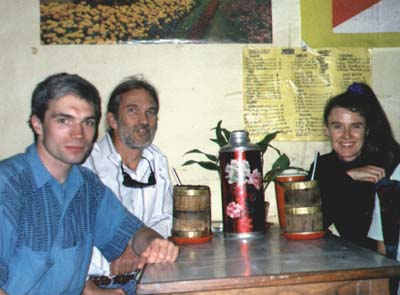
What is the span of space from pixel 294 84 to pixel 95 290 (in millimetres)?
1394

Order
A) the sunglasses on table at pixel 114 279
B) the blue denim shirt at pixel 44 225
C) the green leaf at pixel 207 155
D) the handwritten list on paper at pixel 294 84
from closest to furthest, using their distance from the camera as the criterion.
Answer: the blue denim shirt at pixel 44 225, the sunglasses on table at pixel 114 279, the green leaf at pixel 207 155, the handwritten list on paper at pixel 294 84

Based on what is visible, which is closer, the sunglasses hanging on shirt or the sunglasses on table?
the sunglasses on table

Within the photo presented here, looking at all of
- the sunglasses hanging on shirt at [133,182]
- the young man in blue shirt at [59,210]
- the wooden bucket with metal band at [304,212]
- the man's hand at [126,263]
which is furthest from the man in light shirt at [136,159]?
the wooden bucket with metal band at [304,212]

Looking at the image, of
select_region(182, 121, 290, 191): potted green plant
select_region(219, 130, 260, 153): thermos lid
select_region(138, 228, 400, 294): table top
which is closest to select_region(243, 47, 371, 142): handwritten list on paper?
select_region(182, 121, 290, 191): potted green plant

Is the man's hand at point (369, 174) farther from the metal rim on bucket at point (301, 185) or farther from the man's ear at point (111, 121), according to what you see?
the man's ear at point (111, 121)

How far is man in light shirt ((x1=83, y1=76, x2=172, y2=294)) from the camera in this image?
188cm

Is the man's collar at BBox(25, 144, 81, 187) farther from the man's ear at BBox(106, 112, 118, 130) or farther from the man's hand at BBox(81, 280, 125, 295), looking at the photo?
the man's ear at BBox(106, 112, 118, 130)

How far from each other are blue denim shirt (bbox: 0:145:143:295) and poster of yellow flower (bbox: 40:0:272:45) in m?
0.94

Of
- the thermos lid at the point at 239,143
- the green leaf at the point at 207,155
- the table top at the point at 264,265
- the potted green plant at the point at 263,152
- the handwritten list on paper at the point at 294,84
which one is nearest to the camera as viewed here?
the table top at the point at 264,265

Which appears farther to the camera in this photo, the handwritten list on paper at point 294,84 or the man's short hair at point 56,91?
the handwritten list on paper at point 294,84

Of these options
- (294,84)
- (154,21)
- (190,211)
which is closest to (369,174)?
(190,211)

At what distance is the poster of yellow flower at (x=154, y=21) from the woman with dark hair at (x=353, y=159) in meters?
0.61

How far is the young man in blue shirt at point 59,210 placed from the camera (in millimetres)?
1218

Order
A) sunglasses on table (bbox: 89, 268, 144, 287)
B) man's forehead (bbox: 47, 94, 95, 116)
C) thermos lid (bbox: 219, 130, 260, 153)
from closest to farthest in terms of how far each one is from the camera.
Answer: man's forehead (bbox: 47, 94, 95, 116) < thermos lid (bbox: 219, 130, 260, 153) < sunglasses on table (bbox: 89, 268, 144, 287)
